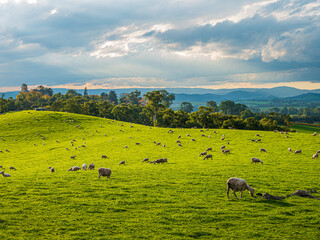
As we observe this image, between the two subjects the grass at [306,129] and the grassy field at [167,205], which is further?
the grass at [306,129]

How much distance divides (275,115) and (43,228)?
15248cm

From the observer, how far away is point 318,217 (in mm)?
13344

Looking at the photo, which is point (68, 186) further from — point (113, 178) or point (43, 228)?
point (43, 228)

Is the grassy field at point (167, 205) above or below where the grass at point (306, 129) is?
above

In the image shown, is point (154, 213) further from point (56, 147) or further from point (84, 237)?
point (56, 147)

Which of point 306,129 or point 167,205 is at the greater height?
point 167,205

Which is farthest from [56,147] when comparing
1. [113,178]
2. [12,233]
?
[12,233]

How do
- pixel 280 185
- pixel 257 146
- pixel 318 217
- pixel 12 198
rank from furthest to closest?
pixel 257 146, pixel 280 185, pixel 12 198, pixel 318 217

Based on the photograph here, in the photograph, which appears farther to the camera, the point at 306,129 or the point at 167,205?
the point at 306,129

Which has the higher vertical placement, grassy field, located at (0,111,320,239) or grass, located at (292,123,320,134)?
grassy field, located at (0,111,320,239)

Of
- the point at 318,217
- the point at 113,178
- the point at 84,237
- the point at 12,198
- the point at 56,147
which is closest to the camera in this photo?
the point at 84,237

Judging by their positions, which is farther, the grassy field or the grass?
the grass

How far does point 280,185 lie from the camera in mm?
19094

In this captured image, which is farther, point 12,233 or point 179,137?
point 179,137
